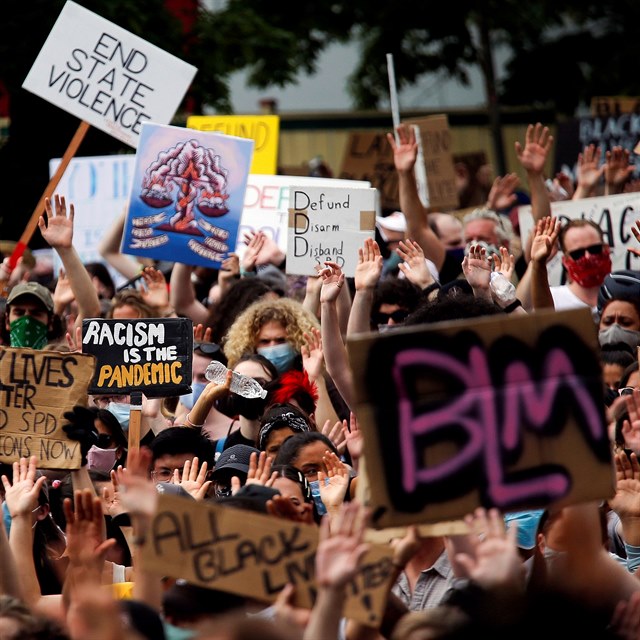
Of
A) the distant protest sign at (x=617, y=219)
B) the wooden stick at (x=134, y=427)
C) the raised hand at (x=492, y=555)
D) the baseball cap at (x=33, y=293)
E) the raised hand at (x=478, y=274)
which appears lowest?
the raised hand at (x=492, y=555)

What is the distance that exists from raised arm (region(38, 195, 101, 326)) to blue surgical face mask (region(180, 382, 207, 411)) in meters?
0.66

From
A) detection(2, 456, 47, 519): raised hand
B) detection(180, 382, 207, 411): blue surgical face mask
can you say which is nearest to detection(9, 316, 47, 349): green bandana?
detection(180, 382, 207, 411): blue surgical face mask

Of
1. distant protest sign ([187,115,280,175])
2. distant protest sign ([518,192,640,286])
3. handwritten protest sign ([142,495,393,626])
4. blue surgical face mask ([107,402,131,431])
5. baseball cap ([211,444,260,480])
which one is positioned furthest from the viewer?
distant protest sign ([187,115,280,175])

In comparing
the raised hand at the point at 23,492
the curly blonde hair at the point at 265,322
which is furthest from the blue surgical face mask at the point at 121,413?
the raised hand at the point at 23,492

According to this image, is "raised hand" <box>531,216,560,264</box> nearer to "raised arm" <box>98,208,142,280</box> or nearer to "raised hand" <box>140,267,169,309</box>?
"raised hand" <box>140,267,169,309</box>

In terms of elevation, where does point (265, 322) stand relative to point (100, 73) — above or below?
below

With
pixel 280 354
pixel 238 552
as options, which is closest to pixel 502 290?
pixel 280 354

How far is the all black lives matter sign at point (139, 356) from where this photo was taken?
6141mm

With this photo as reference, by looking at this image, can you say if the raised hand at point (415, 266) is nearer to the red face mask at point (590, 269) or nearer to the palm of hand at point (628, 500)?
the red face mask at point (590, 269)

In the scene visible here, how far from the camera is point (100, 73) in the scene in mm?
8680

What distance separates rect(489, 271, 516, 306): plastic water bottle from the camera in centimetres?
624

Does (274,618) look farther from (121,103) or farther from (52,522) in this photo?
(121,103)

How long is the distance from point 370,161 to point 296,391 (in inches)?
214

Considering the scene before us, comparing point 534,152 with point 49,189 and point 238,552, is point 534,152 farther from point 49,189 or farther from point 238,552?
point 238,552
